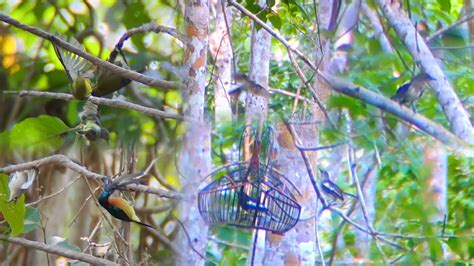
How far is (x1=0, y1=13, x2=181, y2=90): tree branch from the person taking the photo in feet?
1.38

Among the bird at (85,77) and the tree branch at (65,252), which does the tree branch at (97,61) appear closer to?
the bird at (85,77)

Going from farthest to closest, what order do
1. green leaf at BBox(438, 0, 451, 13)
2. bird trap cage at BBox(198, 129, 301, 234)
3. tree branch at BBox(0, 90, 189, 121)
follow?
green leaf at BBox(438, 0, 451, 13)
bird trap cage at BBox(198, 129, 301, 234)
tree branch at BBox(0, 90, 189, 121)

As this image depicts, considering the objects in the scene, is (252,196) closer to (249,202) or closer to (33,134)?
(249,202)

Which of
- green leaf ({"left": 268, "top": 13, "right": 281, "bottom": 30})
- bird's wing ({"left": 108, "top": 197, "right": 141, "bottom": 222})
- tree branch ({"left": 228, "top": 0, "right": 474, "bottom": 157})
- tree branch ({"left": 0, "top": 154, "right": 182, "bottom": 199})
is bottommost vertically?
bird's wing ({"left": 108, "top": 197, "right": 141, "bottom": 222})

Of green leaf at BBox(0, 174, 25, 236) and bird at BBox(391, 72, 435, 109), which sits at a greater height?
bird at BBox(391, 72, 435, 109)

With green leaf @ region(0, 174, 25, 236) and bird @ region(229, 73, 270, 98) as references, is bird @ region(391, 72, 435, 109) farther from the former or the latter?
green leaf @ region(0, 174, 25, 236)

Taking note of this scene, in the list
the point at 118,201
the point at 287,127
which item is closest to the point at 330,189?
the point at 287,127

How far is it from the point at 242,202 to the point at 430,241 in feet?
0.85

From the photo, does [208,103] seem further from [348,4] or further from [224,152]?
[348,4]

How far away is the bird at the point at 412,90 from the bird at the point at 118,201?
0.39m

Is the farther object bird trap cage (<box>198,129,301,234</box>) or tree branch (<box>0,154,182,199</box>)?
bird trap cage (<box>198,129,301,234</box>)

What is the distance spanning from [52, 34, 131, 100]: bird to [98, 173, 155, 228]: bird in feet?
0.22

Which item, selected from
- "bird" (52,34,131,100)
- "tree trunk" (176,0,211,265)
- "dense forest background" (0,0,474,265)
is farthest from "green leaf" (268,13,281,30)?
"bird" (52,34,131,100)

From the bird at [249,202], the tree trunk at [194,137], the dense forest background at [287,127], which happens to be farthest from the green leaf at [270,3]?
the bird at [249,202]
